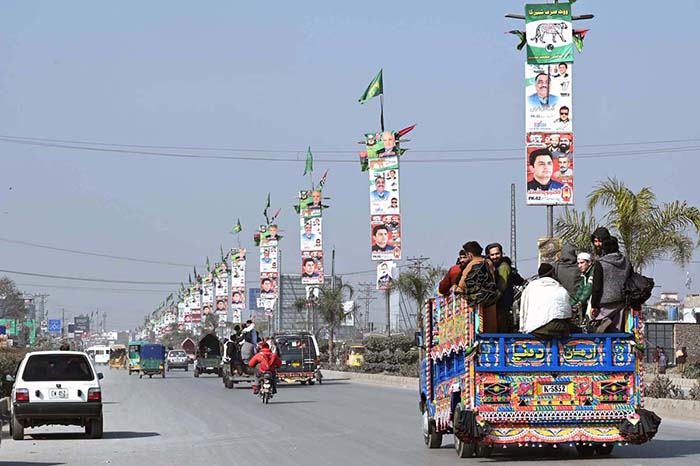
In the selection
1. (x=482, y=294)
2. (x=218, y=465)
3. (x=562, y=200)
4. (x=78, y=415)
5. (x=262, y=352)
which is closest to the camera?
(x=482, y=294)

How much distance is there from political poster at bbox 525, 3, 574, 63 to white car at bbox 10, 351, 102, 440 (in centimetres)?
1227

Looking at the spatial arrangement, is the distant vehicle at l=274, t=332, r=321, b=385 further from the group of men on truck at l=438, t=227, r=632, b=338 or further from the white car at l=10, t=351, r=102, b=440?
the group of men on truck at l=438, t=227, r=632, b=338

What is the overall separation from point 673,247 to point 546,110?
430 inches

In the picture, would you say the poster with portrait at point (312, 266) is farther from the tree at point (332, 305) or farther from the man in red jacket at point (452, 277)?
the man in red jacket at point (452, 277)

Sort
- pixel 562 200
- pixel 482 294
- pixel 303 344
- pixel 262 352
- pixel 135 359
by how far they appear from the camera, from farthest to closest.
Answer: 1. pixel 135 359
2. pixel 303 344
3. pixel 262 352
4. pixel 562 200
5. pixel 482 294

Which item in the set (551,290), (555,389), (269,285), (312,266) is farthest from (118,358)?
(555,389)

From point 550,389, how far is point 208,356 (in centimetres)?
6020

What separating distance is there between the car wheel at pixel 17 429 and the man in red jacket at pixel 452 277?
925cm

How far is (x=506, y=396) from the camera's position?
596 inches

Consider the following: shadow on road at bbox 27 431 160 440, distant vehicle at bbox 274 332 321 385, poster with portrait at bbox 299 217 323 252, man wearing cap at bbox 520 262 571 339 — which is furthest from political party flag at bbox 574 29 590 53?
poster with portrait at bbox 299 217 323 252

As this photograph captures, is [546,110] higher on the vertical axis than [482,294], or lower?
higher

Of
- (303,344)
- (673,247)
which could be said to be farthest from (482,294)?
(303,344)

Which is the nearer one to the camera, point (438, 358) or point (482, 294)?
point (482, 294)

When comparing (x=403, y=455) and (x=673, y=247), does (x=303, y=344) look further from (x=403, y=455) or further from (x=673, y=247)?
(x=403, y=455)
